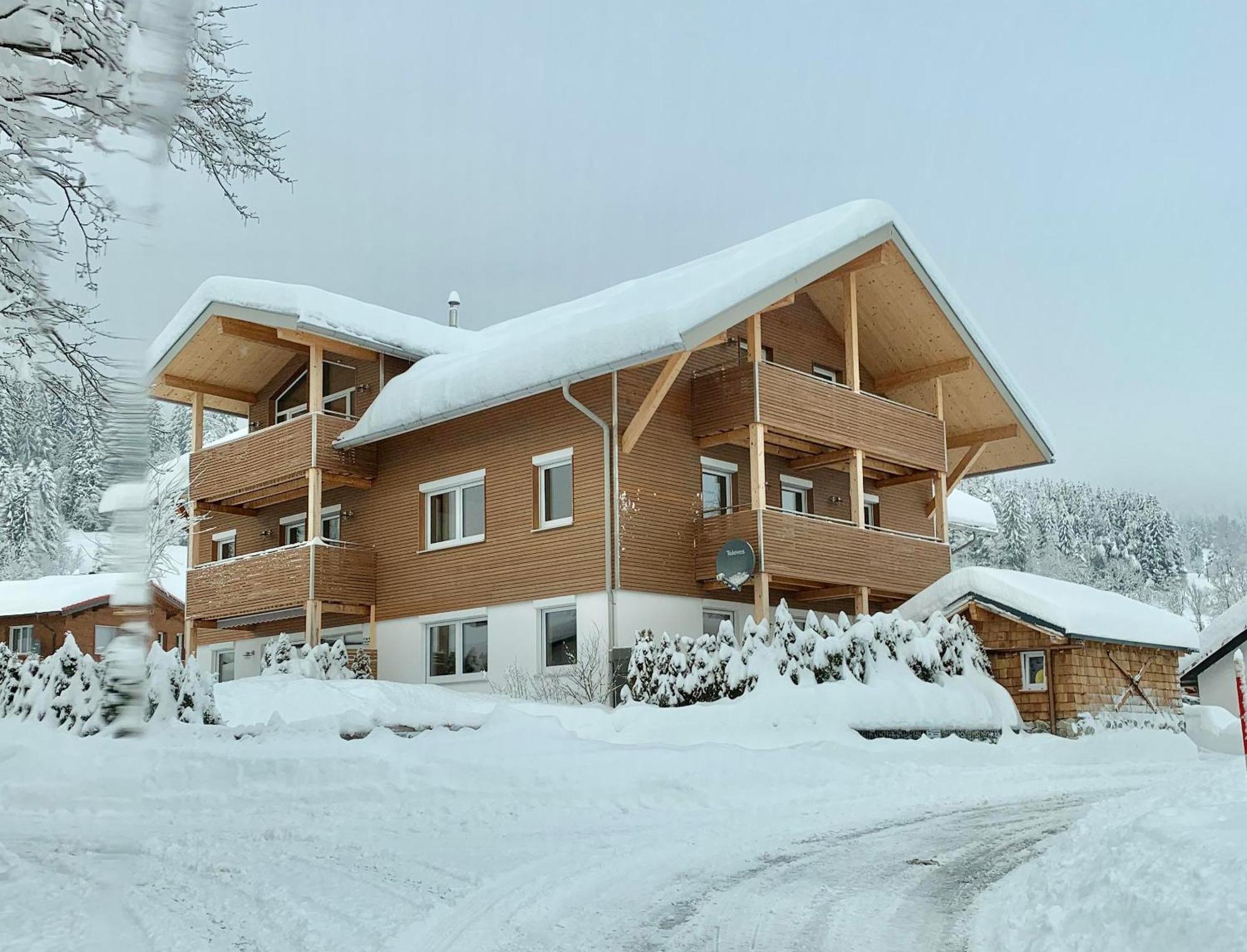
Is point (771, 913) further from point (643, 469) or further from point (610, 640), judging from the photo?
point (643, 469)

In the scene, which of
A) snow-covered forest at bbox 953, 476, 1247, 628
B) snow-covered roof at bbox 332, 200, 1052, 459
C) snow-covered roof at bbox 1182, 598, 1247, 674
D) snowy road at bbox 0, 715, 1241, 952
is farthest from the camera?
snow-covered forest at bbox 953, 476, 1247, 628

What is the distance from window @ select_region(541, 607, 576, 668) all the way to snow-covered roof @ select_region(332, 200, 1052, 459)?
3.89 m

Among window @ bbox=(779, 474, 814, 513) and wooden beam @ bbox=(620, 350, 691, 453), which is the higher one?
wooden beam @ bbox=(620, 350, 691, 453)

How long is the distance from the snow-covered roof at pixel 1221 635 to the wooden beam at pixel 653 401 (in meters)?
15.4

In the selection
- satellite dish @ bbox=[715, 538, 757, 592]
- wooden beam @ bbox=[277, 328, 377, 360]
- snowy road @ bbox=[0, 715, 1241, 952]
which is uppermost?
wooden beam @ bbox=[277, 328, 377, 360]

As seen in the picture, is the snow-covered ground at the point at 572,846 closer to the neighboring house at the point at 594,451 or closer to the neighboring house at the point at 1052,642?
the neighboring house at the point at 1052,642

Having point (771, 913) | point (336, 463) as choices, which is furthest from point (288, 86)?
point (336, 463)

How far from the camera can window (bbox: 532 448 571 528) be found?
883 inches

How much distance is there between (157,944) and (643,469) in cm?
1717

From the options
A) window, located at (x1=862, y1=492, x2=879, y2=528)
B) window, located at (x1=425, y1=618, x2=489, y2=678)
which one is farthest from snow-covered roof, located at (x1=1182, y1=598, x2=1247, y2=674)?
window, located at (x1=425, y1=618, x2=489, y2=678)

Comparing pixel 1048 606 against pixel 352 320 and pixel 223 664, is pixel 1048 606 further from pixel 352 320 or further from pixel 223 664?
pixel 223 664

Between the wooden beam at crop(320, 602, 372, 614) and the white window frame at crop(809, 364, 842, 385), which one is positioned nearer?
the wooden beam at crop(320, 602, 372, 614)

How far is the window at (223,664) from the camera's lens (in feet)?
97.5

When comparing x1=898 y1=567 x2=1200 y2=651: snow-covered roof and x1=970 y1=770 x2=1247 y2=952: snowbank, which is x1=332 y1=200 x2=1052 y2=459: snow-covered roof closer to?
x1=898 y1=567 x2=1200 y2=651: snow-covered roof
